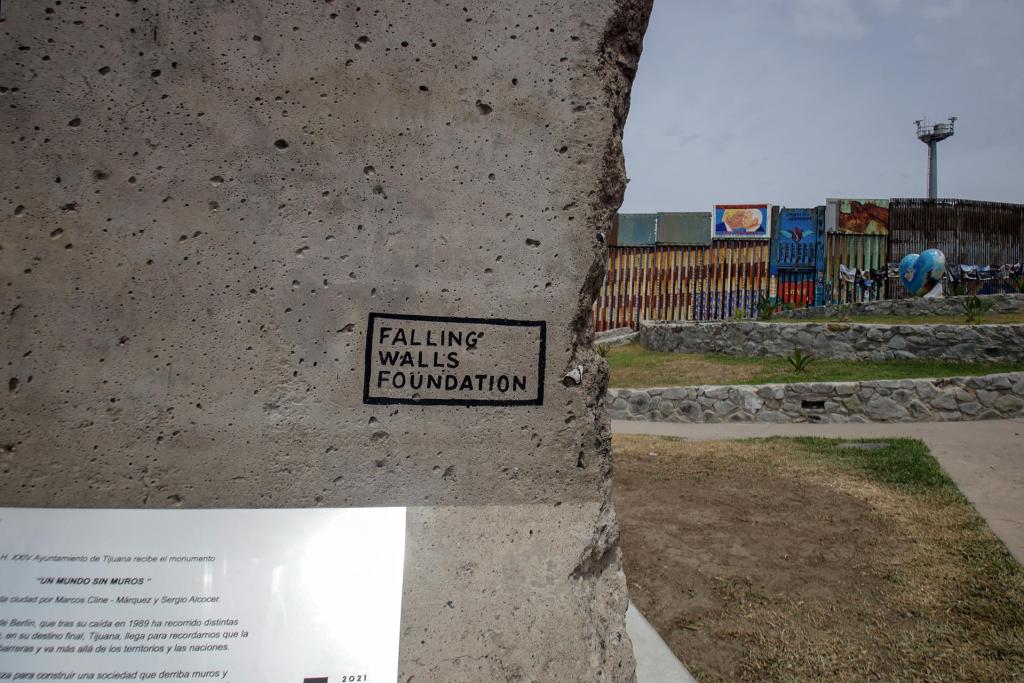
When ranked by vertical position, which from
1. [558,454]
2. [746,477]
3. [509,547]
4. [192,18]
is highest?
[192,18]

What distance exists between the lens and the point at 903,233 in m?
17.7

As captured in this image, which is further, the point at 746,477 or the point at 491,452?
the point at 746,477

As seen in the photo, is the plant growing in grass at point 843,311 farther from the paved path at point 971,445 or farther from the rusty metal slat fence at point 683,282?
the paved path at point 971,445

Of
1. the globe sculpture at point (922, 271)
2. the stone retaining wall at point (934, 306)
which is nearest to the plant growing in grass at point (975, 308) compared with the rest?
the stone retaining wall at point (934, 306)

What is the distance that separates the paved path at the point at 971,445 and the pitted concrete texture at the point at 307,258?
3872mm

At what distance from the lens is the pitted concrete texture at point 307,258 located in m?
1.51

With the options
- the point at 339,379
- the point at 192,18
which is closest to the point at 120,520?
the point at 339,379

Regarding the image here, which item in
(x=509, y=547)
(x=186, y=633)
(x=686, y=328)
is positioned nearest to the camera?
(x=186, y=633)

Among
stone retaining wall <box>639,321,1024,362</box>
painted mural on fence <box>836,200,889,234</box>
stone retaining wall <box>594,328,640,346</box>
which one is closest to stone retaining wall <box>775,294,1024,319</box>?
stone retaining wall <box>639,321,1024,362</box>

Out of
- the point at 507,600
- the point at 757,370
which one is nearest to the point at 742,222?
the point at 757,370

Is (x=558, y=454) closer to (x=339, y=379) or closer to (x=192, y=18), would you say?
(x=339, y=379)

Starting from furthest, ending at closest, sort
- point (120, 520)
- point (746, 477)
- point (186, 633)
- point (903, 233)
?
point (903, 233)
point (746, 477)
point (120, 520)
point (186, 633)

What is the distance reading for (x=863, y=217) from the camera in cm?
1795

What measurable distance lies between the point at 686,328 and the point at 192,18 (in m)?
13.8
